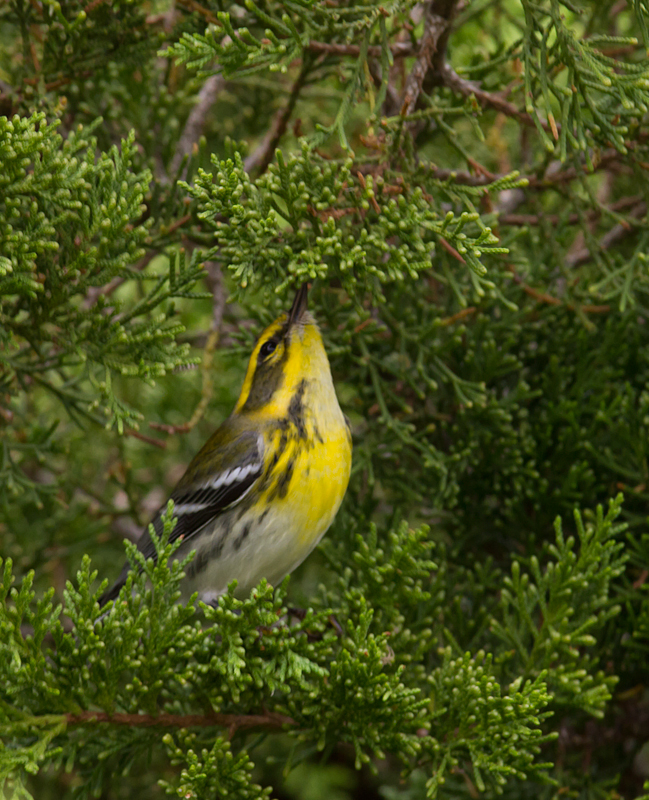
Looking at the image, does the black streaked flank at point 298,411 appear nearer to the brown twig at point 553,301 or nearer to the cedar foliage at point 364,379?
the cedar foliage at point 364,379

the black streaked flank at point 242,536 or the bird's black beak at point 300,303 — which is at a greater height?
the bird's black beak at point 300,303

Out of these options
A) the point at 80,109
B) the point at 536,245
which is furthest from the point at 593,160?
the point at 80,109

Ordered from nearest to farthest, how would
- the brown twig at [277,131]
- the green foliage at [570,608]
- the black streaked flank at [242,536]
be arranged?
1. the green foliage at [570,608]
2. the black streaked flank at [242,536]
3. the brown twig at [277,131]

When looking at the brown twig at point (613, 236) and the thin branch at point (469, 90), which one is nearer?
the thin branch at point (469, 90)

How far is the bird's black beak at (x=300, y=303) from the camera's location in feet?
7.81

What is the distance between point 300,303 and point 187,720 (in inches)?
48.2

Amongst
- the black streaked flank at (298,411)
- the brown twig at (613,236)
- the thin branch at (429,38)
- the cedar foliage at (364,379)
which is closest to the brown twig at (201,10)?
the cedar foliage at (364,379)

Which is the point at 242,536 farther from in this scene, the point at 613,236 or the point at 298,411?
the point at 613,236

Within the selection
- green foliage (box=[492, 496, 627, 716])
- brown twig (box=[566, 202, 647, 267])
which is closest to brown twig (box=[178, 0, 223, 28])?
brown twig (box=[566, 202, 647, 267])

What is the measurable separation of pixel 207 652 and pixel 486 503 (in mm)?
1199

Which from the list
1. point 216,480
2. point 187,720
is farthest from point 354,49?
point 187,720

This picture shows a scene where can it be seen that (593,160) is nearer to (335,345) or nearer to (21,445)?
(335,345)

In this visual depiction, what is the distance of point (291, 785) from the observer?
3.59 m

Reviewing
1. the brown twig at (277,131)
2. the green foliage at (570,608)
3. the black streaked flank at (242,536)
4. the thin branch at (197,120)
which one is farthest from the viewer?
the thin branch at (197,120)
